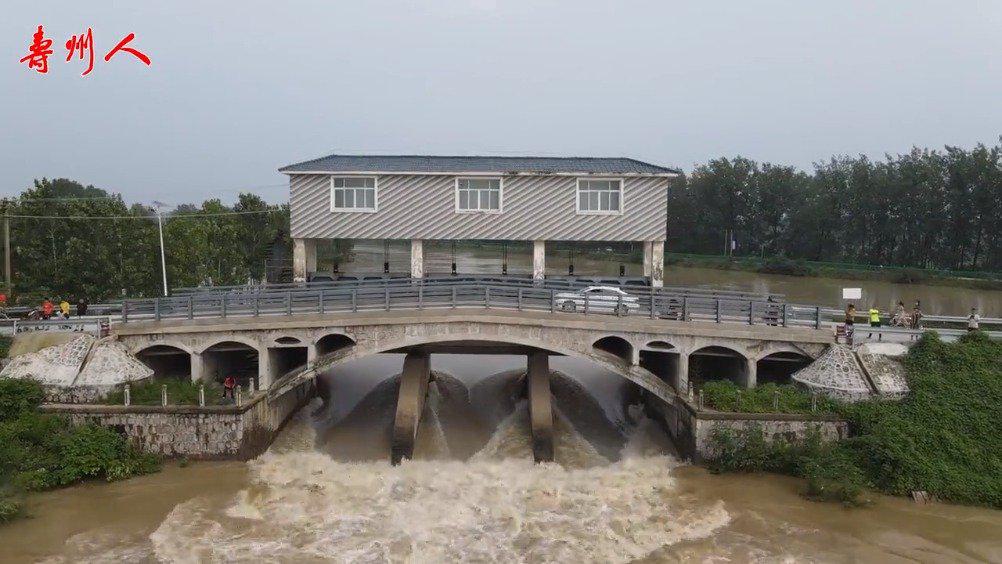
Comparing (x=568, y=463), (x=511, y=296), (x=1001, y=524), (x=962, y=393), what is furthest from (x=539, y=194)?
(x=1001, y=524)

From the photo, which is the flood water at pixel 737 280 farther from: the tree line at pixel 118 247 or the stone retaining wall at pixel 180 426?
the stone retaining wall at pixel 180 426

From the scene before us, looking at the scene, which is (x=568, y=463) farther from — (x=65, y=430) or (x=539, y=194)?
(x=65, y=430)

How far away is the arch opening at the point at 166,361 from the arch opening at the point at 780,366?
19727mm

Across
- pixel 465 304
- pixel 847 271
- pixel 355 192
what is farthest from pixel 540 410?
pixel 847 271

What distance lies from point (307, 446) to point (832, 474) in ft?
53.1

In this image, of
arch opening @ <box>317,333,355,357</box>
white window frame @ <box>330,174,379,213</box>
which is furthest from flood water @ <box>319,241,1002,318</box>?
arch opening @ <box>317,333,355,357</box>

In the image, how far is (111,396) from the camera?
19938mm

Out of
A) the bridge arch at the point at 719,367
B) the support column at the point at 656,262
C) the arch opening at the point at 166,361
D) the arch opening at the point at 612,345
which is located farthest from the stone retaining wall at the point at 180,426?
the support column at the point at 656,262

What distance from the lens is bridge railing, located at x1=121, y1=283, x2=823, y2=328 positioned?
71.1 ft

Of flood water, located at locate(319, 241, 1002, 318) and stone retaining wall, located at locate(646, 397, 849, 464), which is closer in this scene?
stone retaining wall, located at locate(646, 397, 849, 464)

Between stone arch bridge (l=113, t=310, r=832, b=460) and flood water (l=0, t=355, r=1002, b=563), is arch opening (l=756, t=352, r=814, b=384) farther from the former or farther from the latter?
flood water (l=0, t=355, r=1002, b=563)

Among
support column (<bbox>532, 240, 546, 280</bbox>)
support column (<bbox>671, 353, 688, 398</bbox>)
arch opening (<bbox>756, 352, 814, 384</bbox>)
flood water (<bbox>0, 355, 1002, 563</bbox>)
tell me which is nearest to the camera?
flood water (<bbox>0, 355, 1002, 563</bbox>)

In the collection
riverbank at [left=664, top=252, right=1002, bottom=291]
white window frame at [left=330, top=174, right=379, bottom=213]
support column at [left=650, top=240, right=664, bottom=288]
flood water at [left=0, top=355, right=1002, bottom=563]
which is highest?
white window frame at [left=330, top=174, right=379, bottom=213]

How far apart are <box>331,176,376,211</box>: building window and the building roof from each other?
16.8 inches
